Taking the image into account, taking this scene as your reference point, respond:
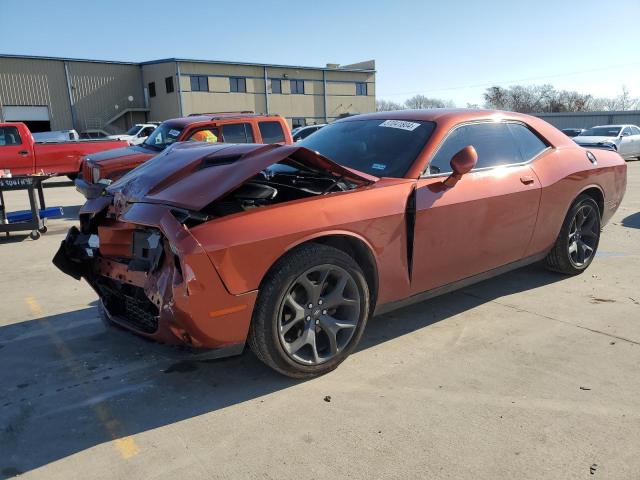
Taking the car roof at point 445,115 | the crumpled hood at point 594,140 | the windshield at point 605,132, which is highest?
the car roof at point 445,115

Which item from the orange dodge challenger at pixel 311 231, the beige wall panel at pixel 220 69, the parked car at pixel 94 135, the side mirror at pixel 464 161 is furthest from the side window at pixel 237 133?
the beige wall panel at pixel 220 69

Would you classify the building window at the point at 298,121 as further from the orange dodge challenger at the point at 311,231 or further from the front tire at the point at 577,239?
the orange dodge challenger at the point at 311,231

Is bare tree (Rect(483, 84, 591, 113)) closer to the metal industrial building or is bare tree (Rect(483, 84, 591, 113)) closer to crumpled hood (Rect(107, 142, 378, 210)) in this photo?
the metal industrial building

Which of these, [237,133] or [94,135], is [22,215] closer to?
[237,133]

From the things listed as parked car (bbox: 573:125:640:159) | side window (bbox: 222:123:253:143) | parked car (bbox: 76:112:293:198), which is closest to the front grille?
parked car (bbox: 76:112:293:198)

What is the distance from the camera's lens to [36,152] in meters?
13.7

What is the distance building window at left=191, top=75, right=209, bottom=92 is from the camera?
1609 inches

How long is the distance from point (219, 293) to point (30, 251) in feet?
17.5

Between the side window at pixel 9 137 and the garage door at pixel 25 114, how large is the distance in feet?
94.8

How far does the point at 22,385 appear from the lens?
3.18 meters

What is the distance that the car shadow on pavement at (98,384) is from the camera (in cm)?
266

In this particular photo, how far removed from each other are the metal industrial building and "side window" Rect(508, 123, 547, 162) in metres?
37.9

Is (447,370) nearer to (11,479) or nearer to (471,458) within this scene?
(471,458)

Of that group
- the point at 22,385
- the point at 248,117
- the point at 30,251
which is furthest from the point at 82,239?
the point at 248,117
